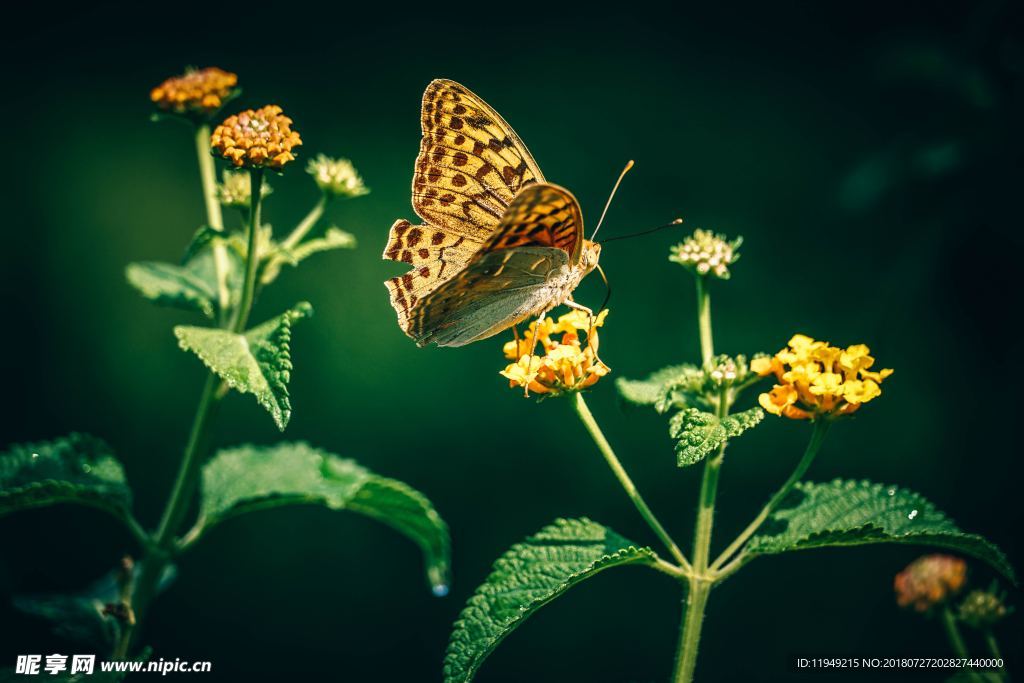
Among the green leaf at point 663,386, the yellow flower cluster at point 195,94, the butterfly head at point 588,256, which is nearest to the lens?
the green leaf at point 663,386

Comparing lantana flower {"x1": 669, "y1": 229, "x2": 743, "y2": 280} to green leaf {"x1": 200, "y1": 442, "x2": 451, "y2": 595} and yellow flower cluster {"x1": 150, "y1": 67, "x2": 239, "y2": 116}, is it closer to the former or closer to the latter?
green leaf {"x1": 200, "y1": 442, "x2": 451, "y2": 595}

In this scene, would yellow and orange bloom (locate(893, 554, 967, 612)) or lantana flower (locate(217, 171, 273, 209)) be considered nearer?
yellow and orange bloom (locate(893, 554, 967, 612))

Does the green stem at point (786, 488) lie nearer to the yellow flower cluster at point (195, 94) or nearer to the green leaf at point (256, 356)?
the green leaf at point (256, 356)

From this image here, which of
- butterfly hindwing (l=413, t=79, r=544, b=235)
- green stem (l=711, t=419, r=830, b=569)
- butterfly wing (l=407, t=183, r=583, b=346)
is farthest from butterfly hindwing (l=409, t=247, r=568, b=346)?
green stem (l=711, t=419, r=830, b=569)

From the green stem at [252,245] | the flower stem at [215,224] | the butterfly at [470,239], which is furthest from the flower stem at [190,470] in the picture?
the butterfly at [470,239]

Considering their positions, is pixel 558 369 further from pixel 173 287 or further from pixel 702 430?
pixel 173 287

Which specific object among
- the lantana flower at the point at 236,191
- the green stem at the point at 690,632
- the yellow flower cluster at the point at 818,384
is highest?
the lantana flower at the point at 236,191

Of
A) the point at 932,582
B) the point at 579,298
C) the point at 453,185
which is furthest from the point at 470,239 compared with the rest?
the point at 932,582
